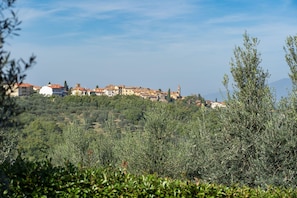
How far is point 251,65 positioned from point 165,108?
13.2 feet

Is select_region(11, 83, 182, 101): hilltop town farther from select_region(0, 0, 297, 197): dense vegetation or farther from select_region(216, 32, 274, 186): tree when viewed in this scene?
select_region(216, 32, 274, 186): tree

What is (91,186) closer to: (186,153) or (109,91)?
(186,153)

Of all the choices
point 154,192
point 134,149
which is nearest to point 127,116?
point 134,149

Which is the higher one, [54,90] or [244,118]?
[54,90]

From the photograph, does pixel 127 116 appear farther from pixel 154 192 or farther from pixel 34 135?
pixel 154 192

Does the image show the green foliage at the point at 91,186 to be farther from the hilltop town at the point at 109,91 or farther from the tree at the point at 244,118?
the hilltop town at the point at 109,91

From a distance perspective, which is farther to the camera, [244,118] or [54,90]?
[54,90]

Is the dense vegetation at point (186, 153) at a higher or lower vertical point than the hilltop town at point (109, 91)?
lower

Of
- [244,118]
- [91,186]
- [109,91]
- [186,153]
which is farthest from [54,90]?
[91,186]

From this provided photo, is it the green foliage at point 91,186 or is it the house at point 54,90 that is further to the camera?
the house at point 54,90

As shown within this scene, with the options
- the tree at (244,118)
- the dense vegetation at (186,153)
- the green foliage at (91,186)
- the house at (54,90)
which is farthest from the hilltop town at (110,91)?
the green foliage at (91,186)

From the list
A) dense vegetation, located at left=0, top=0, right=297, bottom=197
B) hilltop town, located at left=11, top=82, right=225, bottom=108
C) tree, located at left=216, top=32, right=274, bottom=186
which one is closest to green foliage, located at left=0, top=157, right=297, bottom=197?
dense vegetation, located at left=0, top=0, right=297, bottom=197

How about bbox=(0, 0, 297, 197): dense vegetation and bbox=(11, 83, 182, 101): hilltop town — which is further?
bbox=(11, 83, 182, 101): hilltop town

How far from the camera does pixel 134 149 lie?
Answer: 14367mm
